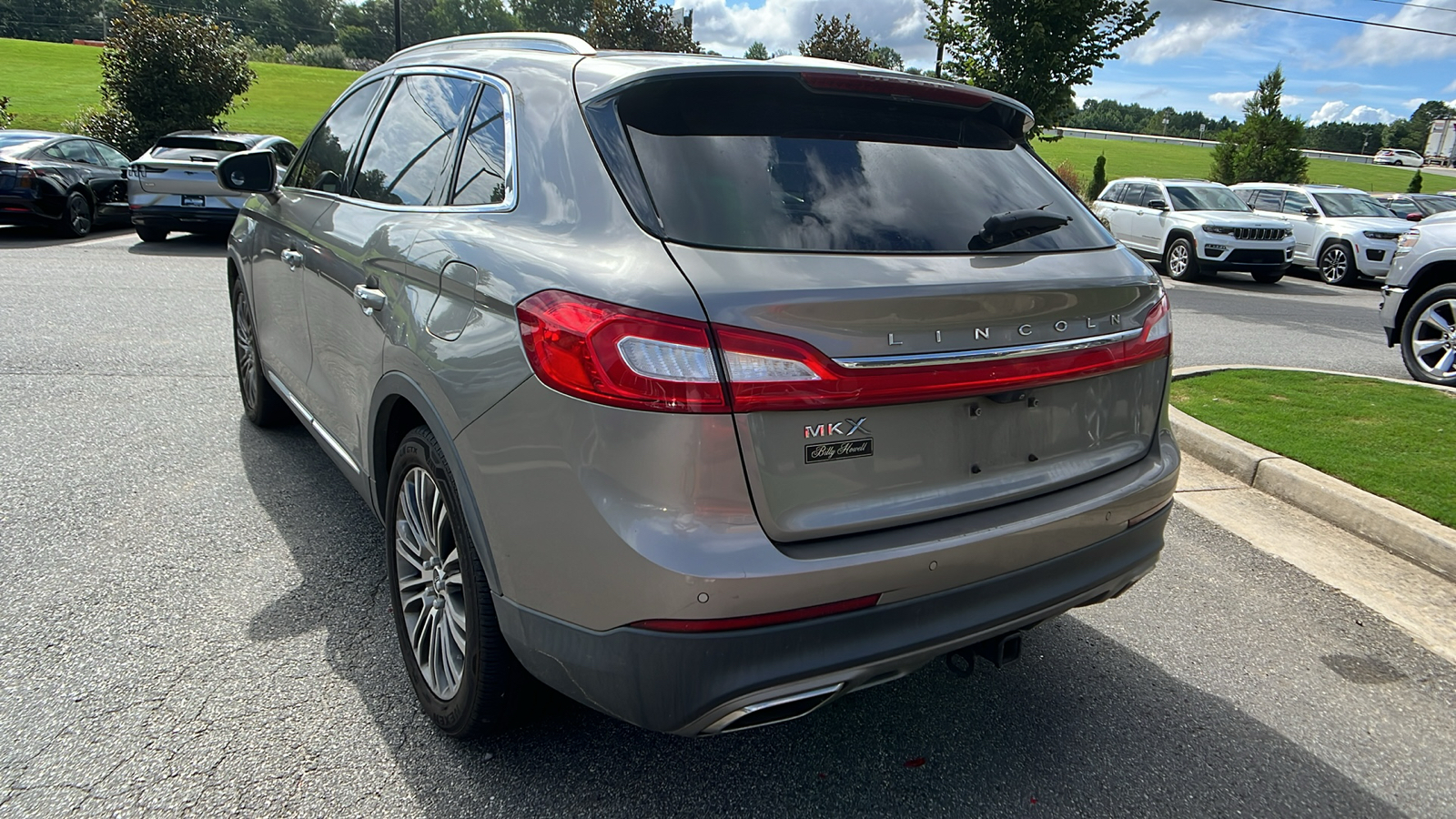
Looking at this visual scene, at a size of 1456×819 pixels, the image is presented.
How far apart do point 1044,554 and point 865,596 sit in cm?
56

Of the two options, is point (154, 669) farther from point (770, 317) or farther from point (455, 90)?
point (770, 317)

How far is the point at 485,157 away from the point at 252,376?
309 centimetres

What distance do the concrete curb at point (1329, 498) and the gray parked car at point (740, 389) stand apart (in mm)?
2177

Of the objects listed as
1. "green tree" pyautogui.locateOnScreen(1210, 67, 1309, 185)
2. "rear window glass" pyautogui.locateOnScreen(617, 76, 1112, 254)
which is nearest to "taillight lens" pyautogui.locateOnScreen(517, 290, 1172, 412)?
"rear window glass" pyautogui.locateOnScreen(617, 76, 1112, 254)

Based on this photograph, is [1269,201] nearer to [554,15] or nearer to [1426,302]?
[1426,302]

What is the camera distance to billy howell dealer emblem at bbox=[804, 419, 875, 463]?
1890 millimetres

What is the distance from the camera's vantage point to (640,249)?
1.95m

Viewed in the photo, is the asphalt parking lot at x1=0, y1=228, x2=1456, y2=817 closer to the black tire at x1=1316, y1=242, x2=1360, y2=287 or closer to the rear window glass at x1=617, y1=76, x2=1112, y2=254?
the rear window glass at x1=617, y1=76, x2=1112, y2=254

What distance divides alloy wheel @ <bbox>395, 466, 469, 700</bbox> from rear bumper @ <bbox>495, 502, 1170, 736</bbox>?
14.4 inches

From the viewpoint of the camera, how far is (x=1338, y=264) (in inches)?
680

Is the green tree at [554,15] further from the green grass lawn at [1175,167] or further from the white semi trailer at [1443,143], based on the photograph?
the white semi trailer at [1443,143]

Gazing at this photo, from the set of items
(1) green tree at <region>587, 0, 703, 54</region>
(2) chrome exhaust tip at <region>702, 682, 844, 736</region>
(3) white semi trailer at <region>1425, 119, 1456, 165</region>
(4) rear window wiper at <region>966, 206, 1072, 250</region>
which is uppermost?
(3) white semi trailer at <region>1425, 119, 1456, 165</region>

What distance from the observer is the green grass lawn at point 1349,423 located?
4617 millimetres

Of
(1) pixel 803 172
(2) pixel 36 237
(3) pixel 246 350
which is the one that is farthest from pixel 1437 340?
(2) pixel 36 237
